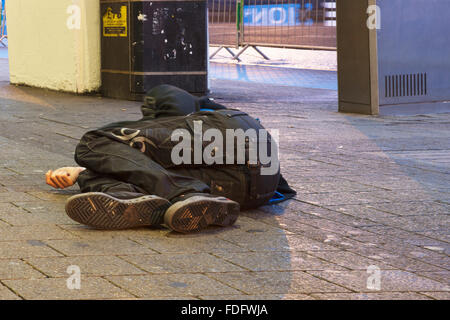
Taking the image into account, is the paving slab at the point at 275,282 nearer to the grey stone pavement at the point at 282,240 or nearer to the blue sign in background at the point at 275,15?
the grey stone pavement at the point at 282,240

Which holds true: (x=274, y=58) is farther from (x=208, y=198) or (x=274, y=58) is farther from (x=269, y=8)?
(x=208, y=198)

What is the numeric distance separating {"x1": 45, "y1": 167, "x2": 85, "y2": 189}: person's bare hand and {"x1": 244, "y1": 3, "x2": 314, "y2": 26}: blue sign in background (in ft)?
45.4

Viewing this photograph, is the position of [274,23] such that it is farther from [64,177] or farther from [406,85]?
[64,177]

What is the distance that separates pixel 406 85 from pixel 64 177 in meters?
5.78

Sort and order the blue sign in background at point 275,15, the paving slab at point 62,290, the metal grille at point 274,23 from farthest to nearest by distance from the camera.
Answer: the blue sign in background at point 275,15
the metal grille at point 274,23
the paving slab at point 62,290

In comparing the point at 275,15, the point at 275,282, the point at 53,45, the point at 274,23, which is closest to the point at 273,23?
the point at 274,23

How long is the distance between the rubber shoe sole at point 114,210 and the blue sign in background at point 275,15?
47.4ft

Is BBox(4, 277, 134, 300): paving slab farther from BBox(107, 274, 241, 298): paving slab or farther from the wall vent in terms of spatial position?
the wall vent

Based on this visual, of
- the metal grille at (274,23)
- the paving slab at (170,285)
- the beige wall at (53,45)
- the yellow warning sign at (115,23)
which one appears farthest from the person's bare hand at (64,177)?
the metal grille at (274,23)

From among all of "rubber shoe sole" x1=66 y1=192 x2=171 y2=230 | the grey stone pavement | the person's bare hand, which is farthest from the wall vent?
"rubber shoe sole" x1=66 y1=192 x2=171 y2=230

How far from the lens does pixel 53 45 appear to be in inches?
461

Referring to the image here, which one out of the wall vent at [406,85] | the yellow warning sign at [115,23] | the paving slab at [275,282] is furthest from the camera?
the yellow warning sign at [115,23]

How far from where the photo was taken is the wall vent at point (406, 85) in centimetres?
927

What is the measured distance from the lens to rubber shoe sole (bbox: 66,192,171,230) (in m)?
3.76
